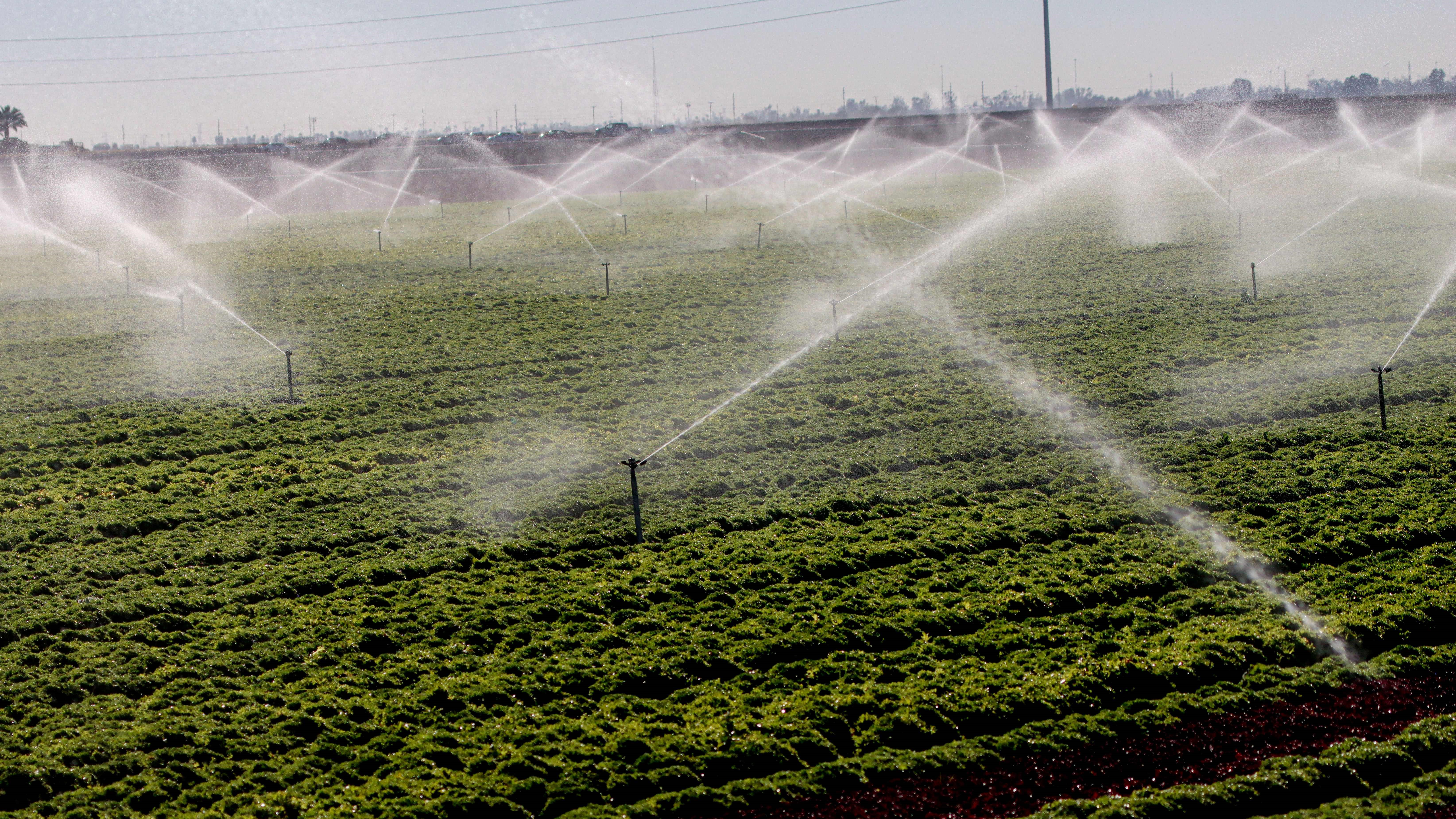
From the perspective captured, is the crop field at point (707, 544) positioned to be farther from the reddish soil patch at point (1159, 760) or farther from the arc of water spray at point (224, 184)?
the arc of water spray at point (224, 184)

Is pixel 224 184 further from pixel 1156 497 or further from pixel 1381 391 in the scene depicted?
pixel 1381 391

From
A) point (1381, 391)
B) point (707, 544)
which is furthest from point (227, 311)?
point (1381, 391)

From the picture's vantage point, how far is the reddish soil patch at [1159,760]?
37.9 feet

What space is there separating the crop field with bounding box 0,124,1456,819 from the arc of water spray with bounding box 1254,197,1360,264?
183 inches

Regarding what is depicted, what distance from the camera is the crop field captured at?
1248 cm

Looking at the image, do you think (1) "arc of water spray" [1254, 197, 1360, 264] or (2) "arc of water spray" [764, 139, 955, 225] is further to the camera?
(2) "arc of water spray" [764, 139, 955, 225]

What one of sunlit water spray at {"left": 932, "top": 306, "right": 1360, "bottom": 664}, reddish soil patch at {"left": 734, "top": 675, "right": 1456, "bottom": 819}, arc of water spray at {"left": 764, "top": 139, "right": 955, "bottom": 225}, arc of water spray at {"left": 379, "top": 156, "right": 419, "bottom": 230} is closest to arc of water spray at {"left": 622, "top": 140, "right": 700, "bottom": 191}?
arc of water spray at {"left": 764, "top": 139, "right": 955, "bottom": 225}

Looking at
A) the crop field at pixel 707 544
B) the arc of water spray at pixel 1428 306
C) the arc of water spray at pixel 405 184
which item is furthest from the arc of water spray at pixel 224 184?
the arc of water spray at pixel 1428 306

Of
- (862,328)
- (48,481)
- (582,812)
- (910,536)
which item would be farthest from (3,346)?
(582,812)

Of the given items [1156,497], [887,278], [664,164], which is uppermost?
[664,164]

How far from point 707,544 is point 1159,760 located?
801 cm

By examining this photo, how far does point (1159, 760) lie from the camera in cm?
1220

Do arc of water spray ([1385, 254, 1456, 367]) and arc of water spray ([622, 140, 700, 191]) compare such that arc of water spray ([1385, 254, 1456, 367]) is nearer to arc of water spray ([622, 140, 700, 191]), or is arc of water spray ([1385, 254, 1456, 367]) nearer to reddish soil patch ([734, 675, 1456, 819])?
reddish soil patch ([734, 675, 1456, 819])

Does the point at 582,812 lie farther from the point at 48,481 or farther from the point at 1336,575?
the point at 48,481
